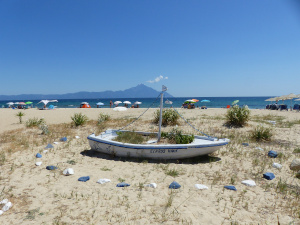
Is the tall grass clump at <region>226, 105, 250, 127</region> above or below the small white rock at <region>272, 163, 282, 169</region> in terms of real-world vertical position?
above

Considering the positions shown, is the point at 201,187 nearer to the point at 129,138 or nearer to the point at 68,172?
the point at 68,172

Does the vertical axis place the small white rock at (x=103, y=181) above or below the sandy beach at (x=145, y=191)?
above

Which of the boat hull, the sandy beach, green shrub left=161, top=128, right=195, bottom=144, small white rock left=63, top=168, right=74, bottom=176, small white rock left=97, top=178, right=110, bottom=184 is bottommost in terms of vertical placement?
the sandy beach

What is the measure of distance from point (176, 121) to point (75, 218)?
1076cm

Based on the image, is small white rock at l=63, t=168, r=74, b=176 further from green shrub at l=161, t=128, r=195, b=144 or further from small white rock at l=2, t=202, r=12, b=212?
green shrub at l=161, t=128, r=195, b=144

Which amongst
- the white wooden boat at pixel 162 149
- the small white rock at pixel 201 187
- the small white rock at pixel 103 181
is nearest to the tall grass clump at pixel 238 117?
the white wooden boat at pixel 162 149

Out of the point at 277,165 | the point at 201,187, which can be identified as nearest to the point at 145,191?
the point at 201,187

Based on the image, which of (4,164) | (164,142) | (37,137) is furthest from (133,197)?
(37,137)

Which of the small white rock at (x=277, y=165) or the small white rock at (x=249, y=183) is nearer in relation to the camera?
the small white rock at (x=249, y=183)

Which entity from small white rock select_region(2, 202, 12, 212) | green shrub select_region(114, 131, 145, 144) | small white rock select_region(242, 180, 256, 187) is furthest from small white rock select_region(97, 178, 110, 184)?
small white rock select_region(242, 180, 256, 187)

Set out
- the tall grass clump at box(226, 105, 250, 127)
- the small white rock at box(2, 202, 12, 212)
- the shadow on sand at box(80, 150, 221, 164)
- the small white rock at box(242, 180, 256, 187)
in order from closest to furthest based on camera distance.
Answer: the small white rock at box(2, 202, 12, 212)
the small white rock at box(242, 180, 256, 187)
the shadow on sand at box(80, 150, 221, 164)
the tall grass clump at box(226, 105, 250, 127)

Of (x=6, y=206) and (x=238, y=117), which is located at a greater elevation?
(x=238, y=117)

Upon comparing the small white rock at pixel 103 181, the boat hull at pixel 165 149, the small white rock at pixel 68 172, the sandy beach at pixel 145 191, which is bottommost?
the sandy beach at pixel 145 191

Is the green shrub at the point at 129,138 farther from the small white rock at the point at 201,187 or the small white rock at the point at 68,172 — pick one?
the small white rock at the point at 201,187
